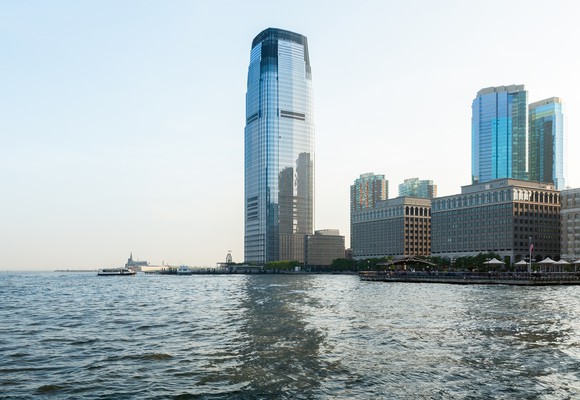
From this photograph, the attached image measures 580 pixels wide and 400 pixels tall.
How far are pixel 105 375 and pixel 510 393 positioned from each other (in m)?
21.6

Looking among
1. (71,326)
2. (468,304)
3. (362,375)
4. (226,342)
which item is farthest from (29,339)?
(468,304)

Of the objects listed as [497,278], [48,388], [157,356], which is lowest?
[497,278]

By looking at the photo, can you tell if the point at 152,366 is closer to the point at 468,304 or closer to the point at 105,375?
the point at 105,375

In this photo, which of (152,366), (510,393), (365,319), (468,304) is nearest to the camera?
(510,393)

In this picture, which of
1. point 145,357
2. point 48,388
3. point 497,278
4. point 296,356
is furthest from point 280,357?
point 497,278

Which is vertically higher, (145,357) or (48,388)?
(48,388)

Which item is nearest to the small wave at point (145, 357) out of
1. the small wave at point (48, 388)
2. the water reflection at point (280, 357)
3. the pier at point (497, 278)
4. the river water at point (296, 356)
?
the river water at point (296, 356)

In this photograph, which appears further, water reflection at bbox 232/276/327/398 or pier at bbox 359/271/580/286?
pier at bbox 359/271/580/286

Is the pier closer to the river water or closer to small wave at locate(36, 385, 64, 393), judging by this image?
the river water

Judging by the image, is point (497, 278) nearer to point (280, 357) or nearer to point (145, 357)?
point (280, 357)

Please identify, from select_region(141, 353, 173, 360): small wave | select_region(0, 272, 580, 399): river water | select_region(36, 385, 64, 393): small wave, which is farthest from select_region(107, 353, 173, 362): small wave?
select_region(36, 385, 64, 393): small wave

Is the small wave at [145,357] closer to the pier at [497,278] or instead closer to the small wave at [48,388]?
the small wave at [48,388]

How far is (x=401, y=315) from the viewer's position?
62.5 meters

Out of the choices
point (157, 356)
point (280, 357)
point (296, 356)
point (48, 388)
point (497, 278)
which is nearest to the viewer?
point (48, 388)
